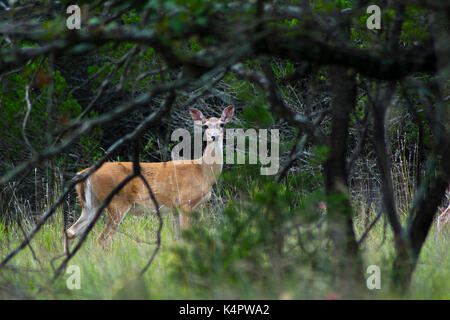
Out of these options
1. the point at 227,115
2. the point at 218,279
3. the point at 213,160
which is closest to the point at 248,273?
the point at 218,279

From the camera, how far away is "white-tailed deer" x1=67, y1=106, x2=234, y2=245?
8.06 metres

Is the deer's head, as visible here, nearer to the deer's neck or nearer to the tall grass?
the deer's neck

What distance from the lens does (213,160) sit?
9156 millimetres

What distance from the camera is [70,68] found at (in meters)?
10.9

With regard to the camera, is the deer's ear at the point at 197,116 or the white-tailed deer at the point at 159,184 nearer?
the white-tailed deer at the point at 159,184

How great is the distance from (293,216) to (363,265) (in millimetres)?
509

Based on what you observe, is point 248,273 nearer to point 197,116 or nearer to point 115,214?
point 115,214

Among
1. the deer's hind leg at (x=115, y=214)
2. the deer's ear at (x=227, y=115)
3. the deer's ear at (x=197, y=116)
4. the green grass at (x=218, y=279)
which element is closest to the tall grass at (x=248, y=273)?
the green grass at (x=218, y=279)

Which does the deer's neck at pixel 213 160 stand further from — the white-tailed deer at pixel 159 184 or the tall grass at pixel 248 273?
the tall grass at pixel 248 273

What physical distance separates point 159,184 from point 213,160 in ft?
3.40

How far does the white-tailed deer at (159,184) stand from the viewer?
8062 millimetres

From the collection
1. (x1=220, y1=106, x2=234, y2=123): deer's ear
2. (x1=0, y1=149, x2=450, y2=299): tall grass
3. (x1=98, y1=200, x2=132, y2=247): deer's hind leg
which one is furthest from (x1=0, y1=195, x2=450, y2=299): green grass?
(x1=220, y1=106, x2=234, y2=123): deer's ear

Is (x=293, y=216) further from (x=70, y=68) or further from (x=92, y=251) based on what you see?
(x=70, y=68)
